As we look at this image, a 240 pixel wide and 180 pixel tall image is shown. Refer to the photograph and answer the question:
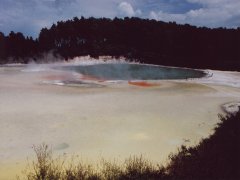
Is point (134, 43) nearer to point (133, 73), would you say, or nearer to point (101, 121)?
point (133, 73)

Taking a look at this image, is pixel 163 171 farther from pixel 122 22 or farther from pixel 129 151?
pixel 122 22

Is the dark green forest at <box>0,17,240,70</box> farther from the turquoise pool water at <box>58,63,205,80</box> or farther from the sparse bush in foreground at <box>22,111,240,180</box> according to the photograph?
A: the sparse bush in foreground at <box>22,111,240,180</box>

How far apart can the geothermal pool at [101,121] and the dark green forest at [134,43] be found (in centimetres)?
3966

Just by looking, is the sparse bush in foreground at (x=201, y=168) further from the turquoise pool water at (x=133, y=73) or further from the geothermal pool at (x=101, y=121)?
A: the turquoise pool water at (x=133, y=73)

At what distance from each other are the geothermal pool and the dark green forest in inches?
1561

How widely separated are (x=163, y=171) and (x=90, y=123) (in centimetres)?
918

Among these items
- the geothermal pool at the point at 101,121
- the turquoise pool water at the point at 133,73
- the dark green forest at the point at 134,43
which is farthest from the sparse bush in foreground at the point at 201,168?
the dark green forest at the point at 134,43

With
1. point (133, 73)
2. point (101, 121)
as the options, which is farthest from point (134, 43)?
point (101, 121)

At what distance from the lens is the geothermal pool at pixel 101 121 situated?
47.1 ft

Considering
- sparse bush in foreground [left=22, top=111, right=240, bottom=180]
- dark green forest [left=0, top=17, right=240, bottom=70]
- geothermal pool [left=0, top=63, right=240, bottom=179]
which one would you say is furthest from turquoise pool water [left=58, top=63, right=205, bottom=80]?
sparse bush in foreground [left=22, top=111, right=240, bottom=180]

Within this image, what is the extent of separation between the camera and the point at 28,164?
11.9 m

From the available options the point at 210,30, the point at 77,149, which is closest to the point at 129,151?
the point at 77,149

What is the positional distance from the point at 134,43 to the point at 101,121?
64.1 metres

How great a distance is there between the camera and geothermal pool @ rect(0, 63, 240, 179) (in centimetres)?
1437
